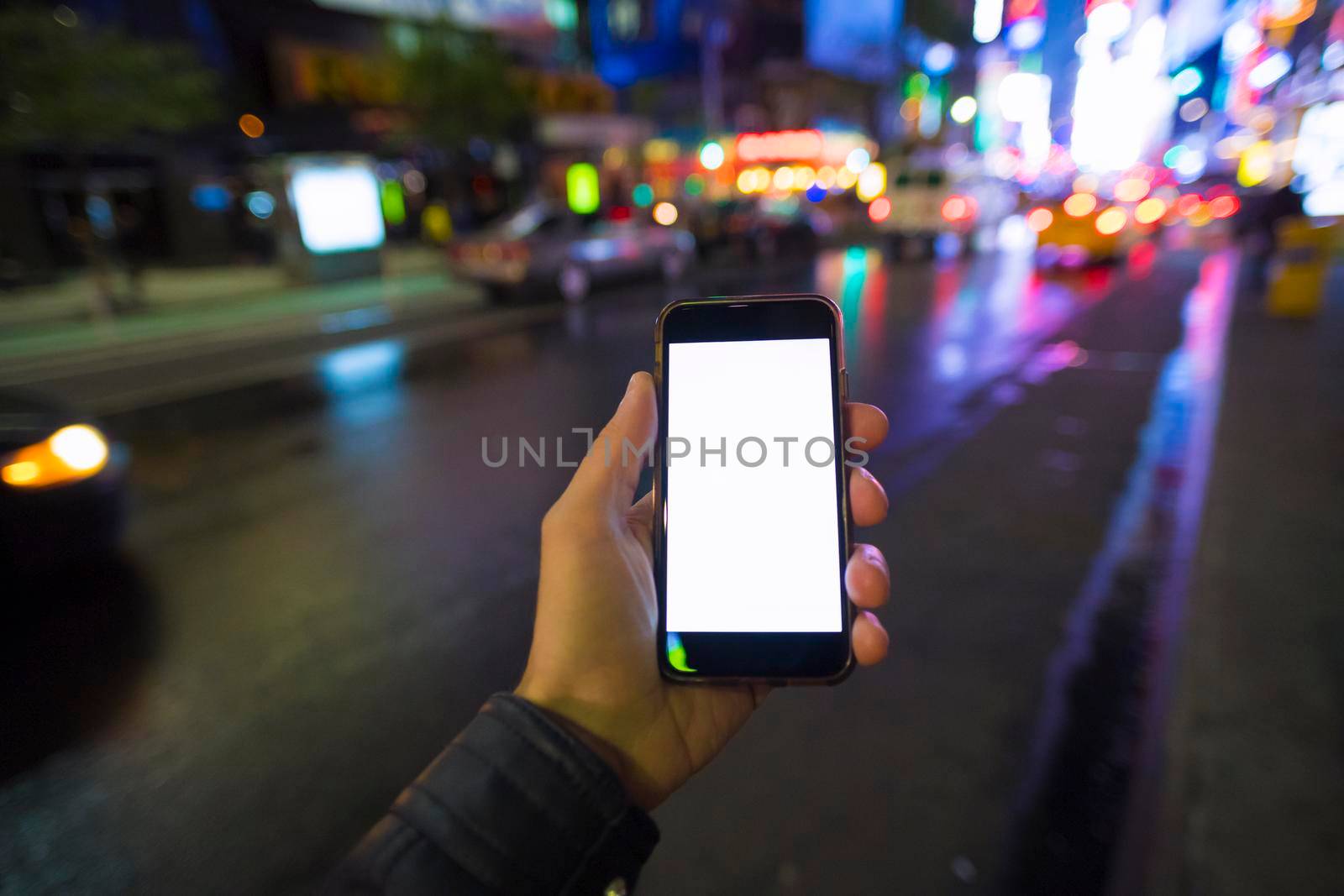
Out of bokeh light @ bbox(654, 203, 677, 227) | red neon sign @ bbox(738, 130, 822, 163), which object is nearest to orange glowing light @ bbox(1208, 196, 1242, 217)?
bokeh light @ bbox(654, 203, 677, 227)

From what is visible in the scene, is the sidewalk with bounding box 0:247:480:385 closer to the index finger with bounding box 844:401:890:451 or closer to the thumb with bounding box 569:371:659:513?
the thumb with bounding box 569:371:659:513

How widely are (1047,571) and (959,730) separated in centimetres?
151

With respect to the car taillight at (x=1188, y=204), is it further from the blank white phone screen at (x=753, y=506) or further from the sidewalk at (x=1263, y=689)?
the blank white phone screen at (x=753, y=506)

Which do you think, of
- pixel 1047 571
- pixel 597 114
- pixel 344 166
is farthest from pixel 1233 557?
pixel 597 114

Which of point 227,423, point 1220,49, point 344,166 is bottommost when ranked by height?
point 227,423

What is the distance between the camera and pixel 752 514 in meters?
1.43

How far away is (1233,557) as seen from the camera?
3.32 metres

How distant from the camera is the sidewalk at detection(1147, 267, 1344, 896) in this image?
187 centimetres

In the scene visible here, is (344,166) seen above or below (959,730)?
above

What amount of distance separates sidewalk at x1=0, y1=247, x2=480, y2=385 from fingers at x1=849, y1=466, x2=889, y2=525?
10.6 meters

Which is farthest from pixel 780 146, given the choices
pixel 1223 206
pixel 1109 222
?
pixel 1109 222

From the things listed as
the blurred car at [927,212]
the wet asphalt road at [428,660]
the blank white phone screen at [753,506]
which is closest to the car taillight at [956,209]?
the blurred car at [927,212]

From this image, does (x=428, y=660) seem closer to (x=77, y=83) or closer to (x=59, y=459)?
(x=59, y=459)

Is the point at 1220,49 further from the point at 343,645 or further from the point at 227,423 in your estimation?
the point at 227,423
